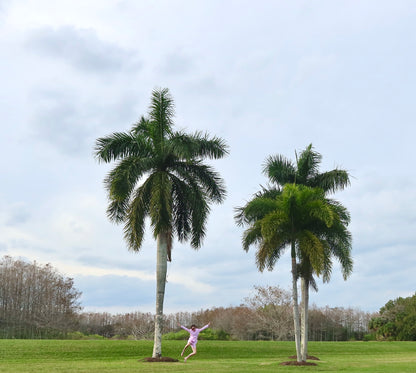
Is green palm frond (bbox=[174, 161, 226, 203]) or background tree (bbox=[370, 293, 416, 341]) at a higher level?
green palm frond (bbox=[174, 161, 226, 203])

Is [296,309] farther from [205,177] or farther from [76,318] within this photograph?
[76,318]

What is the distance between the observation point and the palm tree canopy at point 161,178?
86.0ft

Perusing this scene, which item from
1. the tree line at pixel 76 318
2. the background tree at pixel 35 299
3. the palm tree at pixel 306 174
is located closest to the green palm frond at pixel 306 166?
the palm tree at pixel 306 174

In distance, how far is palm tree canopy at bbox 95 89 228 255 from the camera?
26219mm

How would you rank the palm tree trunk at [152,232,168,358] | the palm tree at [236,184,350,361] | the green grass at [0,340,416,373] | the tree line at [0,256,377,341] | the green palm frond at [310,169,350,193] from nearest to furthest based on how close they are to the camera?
the green grass at [0,340,416,373]
the palm tree at [236,184,350,361]
the palm tree trunk at [152,232,168,358]
the green palm frond at [310,169,350,193]
the tree line at [0,256,377,341]

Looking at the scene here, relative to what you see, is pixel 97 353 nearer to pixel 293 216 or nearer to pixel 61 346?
pixel 61 346

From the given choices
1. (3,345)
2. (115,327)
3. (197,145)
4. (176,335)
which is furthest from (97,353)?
(115,327)

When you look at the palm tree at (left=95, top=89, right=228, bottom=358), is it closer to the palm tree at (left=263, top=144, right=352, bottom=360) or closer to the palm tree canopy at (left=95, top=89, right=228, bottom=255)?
the palm tree canopy at (left=95, top=89, right=228, bottom=255)

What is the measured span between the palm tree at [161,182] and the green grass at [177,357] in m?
3.70

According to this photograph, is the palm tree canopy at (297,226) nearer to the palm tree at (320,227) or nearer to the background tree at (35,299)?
the palm tree at (320,227)

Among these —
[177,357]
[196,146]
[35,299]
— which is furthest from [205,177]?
[35,299]

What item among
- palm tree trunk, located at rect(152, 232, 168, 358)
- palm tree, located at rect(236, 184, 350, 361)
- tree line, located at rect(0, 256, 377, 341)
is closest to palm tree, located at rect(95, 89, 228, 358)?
palm tree trunk, located at rect(152, 232, 168, 358)

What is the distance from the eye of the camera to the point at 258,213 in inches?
1097

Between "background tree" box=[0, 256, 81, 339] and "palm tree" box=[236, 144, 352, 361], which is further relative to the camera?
"background tree" box=[0, 256, 81, 339]
